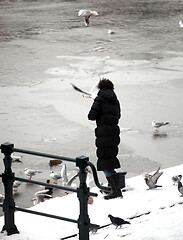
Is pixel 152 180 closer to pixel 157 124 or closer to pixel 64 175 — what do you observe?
pixel 64 175

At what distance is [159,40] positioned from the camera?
20859 millimetres

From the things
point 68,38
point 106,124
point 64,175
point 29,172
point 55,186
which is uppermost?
point 68,38

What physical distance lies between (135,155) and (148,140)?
940 millimetres

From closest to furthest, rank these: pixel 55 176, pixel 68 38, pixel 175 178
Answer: pixel 175 178 → pixel 55 176 → pixel 68 38

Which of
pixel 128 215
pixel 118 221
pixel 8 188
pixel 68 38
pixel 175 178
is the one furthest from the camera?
pixel 68 38

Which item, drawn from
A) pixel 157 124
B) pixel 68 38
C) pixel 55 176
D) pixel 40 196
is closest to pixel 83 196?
pixel 40 196

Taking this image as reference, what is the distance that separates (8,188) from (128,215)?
190 centimetres

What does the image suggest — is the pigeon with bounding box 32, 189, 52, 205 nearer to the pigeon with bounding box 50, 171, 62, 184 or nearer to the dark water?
the dark water

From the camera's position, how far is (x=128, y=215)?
284 inches

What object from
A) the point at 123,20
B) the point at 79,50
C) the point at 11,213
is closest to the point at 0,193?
the point at 11,213

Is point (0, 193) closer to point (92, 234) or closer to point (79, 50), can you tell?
point (92, 234)

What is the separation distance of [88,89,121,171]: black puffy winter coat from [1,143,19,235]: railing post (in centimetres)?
206

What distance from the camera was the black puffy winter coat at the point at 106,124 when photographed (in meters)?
7.62

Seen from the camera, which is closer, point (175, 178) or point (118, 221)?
point (118, 221)
